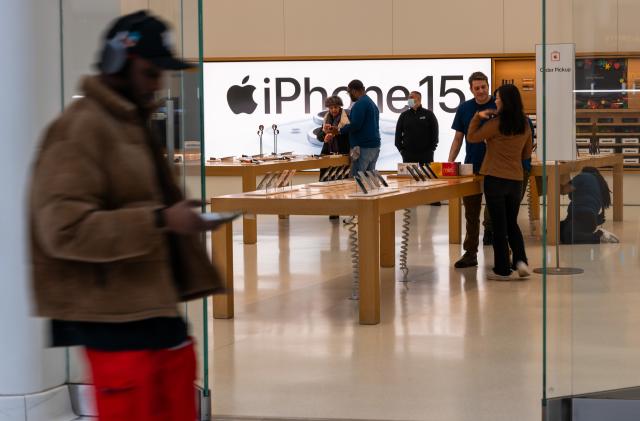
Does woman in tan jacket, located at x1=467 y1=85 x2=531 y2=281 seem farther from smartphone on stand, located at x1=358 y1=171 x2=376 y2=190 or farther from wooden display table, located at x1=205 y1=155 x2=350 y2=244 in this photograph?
wooden display table, located at x1=205 y1=155 x2=350 y2=244

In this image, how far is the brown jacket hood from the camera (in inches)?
97.3

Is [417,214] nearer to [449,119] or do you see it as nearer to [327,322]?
[449,119]

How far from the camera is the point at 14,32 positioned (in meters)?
4.66

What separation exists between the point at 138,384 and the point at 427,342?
407 centimetres

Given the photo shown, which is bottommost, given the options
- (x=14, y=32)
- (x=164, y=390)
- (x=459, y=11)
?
(x=164, y=390)

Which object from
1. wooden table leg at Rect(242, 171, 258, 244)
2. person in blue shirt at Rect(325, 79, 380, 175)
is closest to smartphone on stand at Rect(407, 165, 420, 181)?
person in blue shirt at Rect(325, 79, 380, 175)

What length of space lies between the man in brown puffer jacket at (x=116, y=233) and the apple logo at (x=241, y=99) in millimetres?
14640

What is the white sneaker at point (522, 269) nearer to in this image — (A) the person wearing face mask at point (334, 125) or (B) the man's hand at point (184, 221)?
(A) the person wearing face mask at point (334, 125)

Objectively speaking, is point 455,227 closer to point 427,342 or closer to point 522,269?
point 522,269

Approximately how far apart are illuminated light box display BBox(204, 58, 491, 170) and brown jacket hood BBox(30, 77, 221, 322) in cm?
1403

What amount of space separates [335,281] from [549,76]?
4788 millimetres

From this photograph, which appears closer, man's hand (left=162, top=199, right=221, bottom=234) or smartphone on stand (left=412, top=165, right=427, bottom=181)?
man's hand (left=162, top=199, right=221, bottom=234)

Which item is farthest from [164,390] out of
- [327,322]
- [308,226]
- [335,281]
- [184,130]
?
[308,226]

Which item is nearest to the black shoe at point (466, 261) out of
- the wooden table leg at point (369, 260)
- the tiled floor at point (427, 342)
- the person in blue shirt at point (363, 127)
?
the tiled floor at point (427, 342)
